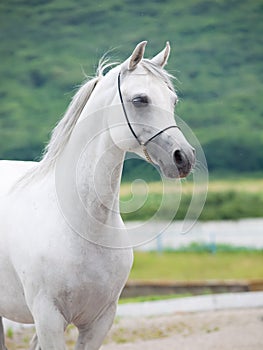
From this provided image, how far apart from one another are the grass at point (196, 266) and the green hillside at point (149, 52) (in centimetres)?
352

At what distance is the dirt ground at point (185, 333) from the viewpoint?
6.70 meters

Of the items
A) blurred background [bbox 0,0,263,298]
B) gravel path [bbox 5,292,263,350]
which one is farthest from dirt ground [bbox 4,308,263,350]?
blurred background [bbox 0,0,263,298]

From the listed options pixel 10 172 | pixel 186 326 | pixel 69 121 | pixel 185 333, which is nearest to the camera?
pixel 69 121

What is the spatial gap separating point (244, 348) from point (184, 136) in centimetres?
308

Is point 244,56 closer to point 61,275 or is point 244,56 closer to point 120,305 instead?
point 120,305

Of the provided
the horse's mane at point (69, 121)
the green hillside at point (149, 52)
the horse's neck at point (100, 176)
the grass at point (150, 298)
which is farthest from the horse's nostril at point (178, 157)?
the green hillside at point (149, 52)

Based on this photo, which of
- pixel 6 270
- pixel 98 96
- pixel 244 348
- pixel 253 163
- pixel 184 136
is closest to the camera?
pixel 184 136

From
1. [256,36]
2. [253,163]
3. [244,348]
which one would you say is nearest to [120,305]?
[244,348]

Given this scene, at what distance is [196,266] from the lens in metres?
12.4

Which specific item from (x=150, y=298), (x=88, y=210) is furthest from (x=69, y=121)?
(x=150, y=298)

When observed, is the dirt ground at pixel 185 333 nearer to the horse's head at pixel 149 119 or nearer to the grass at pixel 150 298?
the grass at pixel 150 298

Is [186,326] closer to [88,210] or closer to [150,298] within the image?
[150,298]

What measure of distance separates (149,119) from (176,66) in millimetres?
13266

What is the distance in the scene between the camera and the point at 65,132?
167 inches
